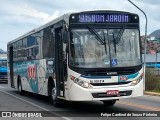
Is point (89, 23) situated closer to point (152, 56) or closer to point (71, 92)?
point (71, 92)

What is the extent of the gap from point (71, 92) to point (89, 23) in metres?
2.31

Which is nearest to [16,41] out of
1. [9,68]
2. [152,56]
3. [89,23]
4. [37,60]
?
[9,68]

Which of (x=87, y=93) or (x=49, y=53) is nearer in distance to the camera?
(x=87, y=93)

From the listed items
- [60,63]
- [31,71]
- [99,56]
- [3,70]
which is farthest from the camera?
[3,70]

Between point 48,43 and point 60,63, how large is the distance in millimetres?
2064

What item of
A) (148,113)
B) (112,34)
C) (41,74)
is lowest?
(148,113)

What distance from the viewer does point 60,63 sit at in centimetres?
1439

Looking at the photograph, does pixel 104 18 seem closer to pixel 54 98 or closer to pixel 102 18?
pixel 102 18

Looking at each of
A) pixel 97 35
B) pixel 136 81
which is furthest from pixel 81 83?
pixel 136 81

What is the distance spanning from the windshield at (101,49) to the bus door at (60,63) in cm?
78

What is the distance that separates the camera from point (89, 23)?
13.3 meters

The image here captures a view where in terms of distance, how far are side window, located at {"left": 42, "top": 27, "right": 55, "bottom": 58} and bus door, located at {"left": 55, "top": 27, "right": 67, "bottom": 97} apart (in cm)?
52

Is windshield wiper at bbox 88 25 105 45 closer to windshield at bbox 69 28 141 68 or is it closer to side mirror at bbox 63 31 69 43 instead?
windshield at bbox 69 28 141 68

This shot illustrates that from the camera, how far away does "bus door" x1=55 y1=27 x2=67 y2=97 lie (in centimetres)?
1388
